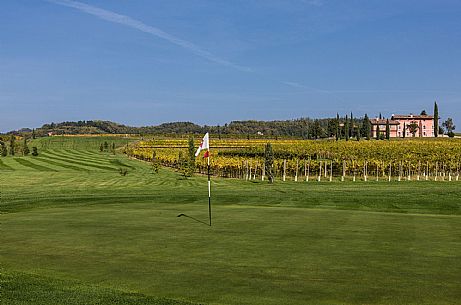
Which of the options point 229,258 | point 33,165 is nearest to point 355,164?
point 33,165

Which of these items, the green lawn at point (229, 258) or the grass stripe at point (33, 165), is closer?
the green lawn at point (229, 258)

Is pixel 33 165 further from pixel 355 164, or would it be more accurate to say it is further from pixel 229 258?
pixel 229 258

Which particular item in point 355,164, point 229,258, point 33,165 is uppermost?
point 229,258

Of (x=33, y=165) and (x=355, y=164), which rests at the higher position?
(x=355, y=164)

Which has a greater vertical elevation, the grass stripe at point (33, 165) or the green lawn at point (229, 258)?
the green lawn at point (229, 258)

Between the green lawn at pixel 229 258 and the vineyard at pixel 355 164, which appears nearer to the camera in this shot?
the green lawn at pixel 229 258

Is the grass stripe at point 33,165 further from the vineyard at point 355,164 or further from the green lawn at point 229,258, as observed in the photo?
the green lawn at point 229,258

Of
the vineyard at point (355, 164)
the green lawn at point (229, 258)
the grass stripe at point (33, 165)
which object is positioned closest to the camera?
the green lawn at point (229, 258)

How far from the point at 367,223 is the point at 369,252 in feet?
21.8

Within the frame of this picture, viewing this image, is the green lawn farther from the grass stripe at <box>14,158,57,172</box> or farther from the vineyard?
the grass stripe at <box>14,158,57,172</box>

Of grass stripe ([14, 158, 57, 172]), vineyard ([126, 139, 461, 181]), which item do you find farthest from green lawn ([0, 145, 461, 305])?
grass stripe ([14, 158, 57, 172])

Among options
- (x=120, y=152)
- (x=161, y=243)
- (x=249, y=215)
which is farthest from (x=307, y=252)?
(x=120, y=152)

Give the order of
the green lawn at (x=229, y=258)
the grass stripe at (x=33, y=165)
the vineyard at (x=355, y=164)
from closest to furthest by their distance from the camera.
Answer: the green lawn at (x=229, y=258)
the vineyard at (x=355, y=164)
the grass stripe at (x=33, y=165)

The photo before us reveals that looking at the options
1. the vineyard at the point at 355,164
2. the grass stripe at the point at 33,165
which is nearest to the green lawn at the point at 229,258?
the vineyard at the point at 355,164
